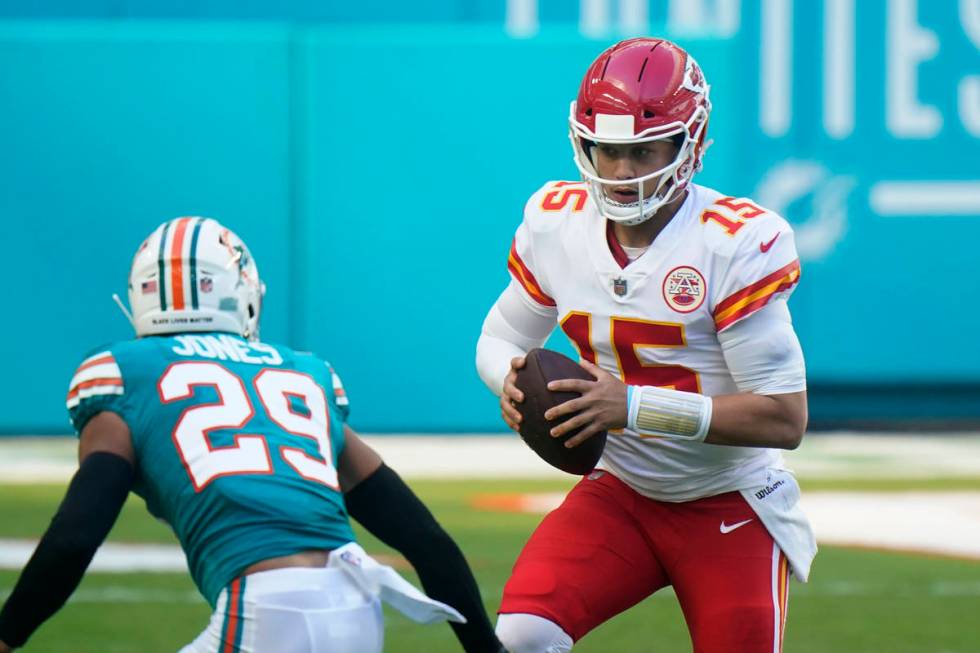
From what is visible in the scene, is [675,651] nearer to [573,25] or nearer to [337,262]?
[337,262]

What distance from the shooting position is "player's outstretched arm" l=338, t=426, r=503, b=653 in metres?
2.89

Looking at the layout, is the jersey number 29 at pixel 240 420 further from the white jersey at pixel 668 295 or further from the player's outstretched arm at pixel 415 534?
the white jersey at pixel 668 295

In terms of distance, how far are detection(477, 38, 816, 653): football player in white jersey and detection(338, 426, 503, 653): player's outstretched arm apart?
0.34 metres

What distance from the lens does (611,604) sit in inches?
132

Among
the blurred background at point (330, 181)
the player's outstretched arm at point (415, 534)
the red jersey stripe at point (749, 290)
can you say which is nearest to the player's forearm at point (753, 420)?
the red jersey stripe at point (749, 290)

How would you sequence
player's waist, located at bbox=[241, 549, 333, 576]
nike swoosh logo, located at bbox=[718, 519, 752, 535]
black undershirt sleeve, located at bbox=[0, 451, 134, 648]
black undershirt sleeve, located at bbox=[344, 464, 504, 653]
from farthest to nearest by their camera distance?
nike swoosh logo, located at bbox=[718, 519, 752, 535]
black undershirt sleeve, located at bbox=[344, 464, 504, 653]
player's waist, located at bbox=[241, 549, 333, 576]
black undershirt sleeve, located at bbox=[0, 451, 134, 648]

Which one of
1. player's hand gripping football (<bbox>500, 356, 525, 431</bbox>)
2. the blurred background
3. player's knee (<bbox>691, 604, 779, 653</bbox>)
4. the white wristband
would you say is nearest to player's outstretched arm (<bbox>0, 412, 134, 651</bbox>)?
player's hand gripping football (<bbox>500, 356, 525, 431</bbox>)

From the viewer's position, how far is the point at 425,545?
2928 mm

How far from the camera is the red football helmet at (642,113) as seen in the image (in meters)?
3.31

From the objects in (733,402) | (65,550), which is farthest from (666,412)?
(65,550)

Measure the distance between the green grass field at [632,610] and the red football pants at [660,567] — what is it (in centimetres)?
167

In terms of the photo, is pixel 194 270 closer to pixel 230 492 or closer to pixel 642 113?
pixel 230 492

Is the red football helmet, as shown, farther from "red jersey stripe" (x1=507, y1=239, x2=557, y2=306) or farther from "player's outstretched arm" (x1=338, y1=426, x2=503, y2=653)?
"player's outstretched arm" (x1=338, y1=426, x2=503, y2=653)

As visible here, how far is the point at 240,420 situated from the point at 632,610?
3169 mm
